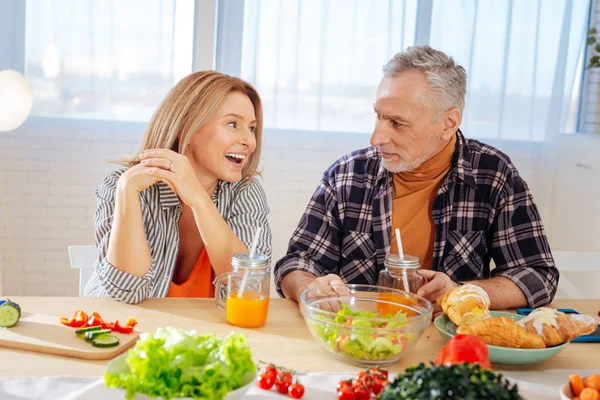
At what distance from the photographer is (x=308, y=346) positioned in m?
1.67

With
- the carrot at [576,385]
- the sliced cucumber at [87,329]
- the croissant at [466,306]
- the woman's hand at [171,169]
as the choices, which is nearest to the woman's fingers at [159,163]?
the woman's hand at [171,169]

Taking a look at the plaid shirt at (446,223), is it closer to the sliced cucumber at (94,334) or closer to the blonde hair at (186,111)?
the blonde hair at (186,111)

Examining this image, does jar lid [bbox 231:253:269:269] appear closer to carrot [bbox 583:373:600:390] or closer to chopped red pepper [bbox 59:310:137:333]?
chopped red pepper [bbox 59:310:137:333]

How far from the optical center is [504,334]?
1570 millimetres

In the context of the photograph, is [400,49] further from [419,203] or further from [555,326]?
[555,326]

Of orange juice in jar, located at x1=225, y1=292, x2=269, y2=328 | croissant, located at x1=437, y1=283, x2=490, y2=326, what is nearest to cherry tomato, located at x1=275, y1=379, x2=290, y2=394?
orange juice in jar, located at x1=225, y1=292, x2=269, y2=328

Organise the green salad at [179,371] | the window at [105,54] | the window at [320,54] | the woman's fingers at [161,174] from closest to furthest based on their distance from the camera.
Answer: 1. the green salad at [179,371]
2. the woman's fingers at [161,174]
3. the window at [105,54]
4. the window at [320,54]

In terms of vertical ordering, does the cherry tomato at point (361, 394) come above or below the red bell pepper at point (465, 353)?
below

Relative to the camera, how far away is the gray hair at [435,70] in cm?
237

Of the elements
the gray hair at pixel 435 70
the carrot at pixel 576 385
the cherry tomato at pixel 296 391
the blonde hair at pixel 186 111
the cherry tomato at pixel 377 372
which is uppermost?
the gray hair at pixel 435 70

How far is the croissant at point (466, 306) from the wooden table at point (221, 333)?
8 centimetres

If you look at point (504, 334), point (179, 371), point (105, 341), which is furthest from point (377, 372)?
point (105, 341)

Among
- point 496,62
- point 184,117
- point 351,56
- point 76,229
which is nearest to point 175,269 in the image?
point 184,117

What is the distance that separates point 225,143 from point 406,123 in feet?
1.88
